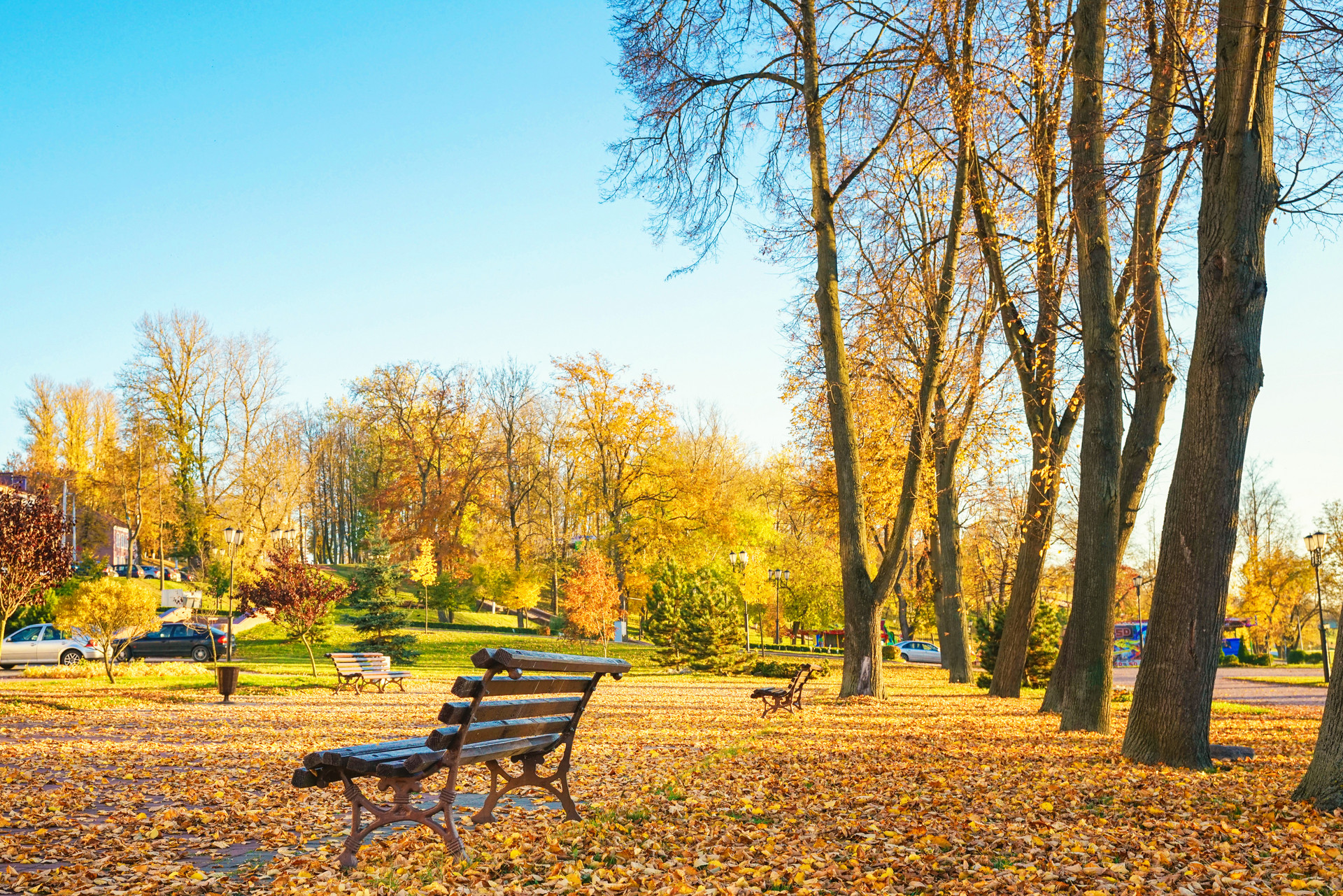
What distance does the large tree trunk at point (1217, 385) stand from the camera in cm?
723

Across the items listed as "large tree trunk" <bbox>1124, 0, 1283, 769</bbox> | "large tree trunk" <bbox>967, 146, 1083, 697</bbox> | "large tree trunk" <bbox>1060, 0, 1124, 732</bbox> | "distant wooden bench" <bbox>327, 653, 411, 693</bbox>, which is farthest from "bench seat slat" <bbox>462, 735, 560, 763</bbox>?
"distant wooden bench" <bbox>327, 653, 411, 693</bbox>

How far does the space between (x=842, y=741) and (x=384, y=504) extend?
39.6 m

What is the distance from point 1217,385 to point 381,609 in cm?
2623

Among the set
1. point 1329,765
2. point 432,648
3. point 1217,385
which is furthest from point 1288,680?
point 432,648

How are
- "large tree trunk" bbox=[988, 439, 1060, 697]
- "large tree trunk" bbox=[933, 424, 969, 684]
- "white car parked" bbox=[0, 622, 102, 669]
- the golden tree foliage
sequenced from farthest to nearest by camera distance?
"white car parked" bbox=[0, 622, 102, 669] → "large tree trunk" bbox=[933, 424, 969, 684] → the golden tree foliage → "large tree trunk" bbox=[988, 439, 1060, 697]

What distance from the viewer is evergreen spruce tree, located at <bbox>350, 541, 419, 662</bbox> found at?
1134 inches

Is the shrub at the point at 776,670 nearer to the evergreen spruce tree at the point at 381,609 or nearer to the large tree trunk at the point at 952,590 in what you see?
the large tree trunk at the point at 952,590

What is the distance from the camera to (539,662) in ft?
16.1

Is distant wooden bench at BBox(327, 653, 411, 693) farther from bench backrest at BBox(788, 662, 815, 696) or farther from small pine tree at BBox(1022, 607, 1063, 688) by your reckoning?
small pine tree at BBox(1022, 607, 1063, 688)

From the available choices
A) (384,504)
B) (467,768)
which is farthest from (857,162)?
(384,504)

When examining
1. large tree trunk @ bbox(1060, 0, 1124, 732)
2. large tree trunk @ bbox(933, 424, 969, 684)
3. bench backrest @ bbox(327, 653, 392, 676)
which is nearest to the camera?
large tree trunk @ bbox(1060, 0, 1124, 732)

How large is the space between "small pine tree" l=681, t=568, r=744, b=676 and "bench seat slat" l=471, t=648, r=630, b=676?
21208mm

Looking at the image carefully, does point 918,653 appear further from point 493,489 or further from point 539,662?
point 539,662

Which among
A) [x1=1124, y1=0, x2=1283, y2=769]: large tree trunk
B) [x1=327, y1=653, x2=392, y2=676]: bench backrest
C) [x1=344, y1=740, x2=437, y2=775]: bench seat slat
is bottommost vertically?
[x1=327, y1=653, x2=392, y2=676]: bench backrest
